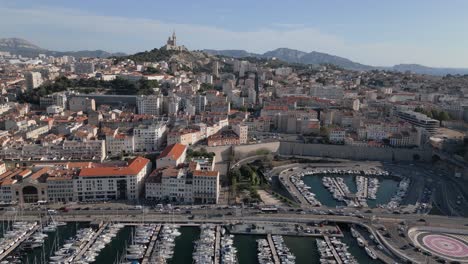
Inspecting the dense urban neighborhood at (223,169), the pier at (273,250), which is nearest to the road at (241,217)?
the dense urban neighborhood at (223,169)

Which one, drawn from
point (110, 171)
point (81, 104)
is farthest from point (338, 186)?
point (81, 104)

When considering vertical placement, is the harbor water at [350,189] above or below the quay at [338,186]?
below

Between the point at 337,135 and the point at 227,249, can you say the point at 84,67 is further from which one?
the point at 227,249

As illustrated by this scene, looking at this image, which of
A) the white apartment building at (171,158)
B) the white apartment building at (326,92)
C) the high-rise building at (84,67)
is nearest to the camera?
the white apartment building at (171,158)

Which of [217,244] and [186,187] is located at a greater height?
[186,187]

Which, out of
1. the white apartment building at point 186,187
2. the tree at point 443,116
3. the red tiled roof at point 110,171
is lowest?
the white apartment building at point 186,187

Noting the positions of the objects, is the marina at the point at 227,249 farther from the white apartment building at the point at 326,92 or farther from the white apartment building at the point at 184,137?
the white apartment building at the point at 326,92

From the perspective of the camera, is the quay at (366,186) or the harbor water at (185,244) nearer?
the harbor water at (185,244)

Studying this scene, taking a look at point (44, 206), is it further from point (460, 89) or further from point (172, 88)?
point (460, 89)

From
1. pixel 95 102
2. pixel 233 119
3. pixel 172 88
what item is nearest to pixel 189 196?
pixel 233 119

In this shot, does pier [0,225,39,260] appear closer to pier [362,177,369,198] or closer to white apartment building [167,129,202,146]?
white apartment building [167,129,202,146]

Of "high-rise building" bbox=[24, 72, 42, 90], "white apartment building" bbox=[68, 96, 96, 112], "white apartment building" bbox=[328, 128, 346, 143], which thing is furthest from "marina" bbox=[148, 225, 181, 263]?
"high-rise building" bbox=[24, 72, 42, 90]
